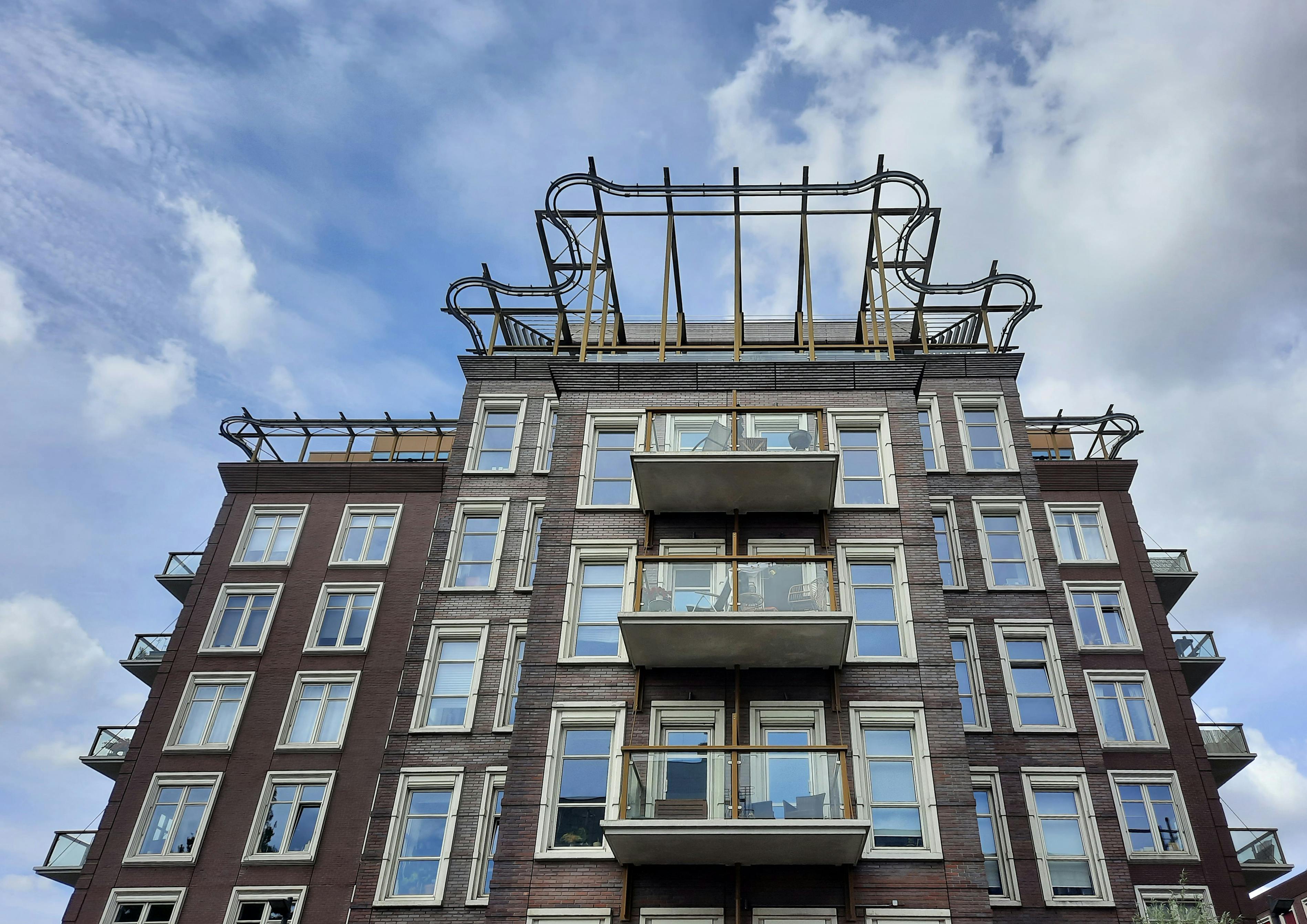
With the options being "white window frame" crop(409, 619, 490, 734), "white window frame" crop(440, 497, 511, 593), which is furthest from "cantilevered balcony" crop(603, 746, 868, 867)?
"white window frame" crop(440, 497, 511, 593)

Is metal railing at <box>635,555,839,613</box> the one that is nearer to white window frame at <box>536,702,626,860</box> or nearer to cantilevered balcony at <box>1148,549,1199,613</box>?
white window frame at <box>536,702,626,860</box>

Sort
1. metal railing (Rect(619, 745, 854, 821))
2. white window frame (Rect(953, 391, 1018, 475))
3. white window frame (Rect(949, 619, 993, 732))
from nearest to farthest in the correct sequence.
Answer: metal railing (Rect(619, 745, 854, 821)) < white window frame (Rect(949, 619, 993, 732)) < white window frame (Rect(953, 391, 1018, 475))

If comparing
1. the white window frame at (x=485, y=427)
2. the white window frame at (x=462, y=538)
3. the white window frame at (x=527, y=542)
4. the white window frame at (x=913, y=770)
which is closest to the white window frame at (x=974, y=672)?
the white window frame at (x=913, y=770)

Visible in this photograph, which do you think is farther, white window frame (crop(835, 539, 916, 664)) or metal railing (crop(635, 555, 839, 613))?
white window frame (crop(835, 539, 916, 664))

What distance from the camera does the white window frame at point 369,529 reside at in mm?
28750

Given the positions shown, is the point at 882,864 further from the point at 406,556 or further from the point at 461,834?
the point at 406,556

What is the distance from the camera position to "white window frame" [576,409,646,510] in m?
22.9

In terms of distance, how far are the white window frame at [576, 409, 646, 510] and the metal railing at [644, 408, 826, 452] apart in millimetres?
616

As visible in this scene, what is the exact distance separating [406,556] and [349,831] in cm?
759

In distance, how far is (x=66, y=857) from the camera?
24.9 m

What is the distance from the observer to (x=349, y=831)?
24.3 m

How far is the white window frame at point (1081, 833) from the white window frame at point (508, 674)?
1159 centimetres

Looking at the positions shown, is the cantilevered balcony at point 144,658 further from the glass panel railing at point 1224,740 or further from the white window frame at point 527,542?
the glass panel railing at point 1224,740

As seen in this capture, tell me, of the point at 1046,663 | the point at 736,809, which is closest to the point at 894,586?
the point at 1046,663
